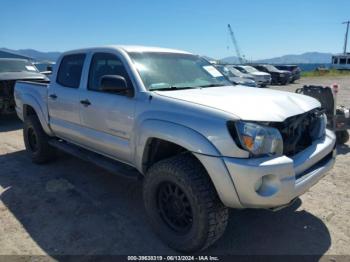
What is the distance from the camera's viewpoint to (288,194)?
2758 mm

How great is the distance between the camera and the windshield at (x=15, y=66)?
10.3m

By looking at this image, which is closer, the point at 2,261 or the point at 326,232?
the point at 2,261

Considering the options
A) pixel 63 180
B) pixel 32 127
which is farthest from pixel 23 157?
pixel 63 180

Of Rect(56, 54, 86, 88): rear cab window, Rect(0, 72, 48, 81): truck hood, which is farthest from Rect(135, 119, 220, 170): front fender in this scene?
Rect(0, 72, 48, 81): truck hood

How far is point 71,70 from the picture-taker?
479cm

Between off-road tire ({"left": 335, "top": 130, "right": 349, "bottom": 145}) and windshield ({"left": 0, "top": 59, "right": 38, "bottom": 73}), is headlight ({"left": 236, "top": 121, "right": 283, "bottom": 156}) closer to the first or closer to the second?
off-road tire ({"left": 335, "top": 130, "right": 349, "bottom": 145})

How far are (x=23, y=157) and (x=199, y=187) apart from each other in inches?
174

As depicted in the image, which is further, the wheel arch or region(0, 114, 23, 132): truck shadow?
region(0, 114, 23, 132): truck shadow

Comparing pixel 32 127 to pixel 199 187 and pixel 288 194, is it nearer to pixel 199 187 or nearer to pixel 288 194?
pixel 199 187

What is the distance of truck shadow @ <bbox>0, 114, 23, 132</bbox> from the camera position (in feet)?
29.4

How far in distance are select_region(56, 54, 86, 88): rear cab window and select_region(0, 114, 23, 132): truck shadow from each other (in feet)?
15.1

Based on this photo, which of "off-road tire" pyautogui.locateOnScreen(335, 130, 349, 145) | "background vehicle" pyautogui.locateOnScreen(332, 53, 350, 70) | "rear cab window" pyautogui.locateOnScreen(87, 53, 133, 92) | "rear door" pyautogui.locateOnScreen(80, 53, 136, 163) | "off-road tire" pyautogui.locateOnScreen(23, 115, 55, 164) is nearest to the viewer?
"rear door" pyautogui.locateOnScreen(80, 53, 136, 163)

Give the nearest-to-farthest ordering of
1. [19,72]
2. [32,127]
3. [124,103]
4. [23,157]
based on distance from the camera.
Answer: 1. [124,103]
2. [32,127]
3. [23,157]
4. [19,72]

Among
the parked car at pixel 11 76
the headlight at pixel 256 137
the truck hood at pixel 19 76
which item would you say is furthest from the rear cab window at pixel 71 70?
the truck hood at pixel 19 76
